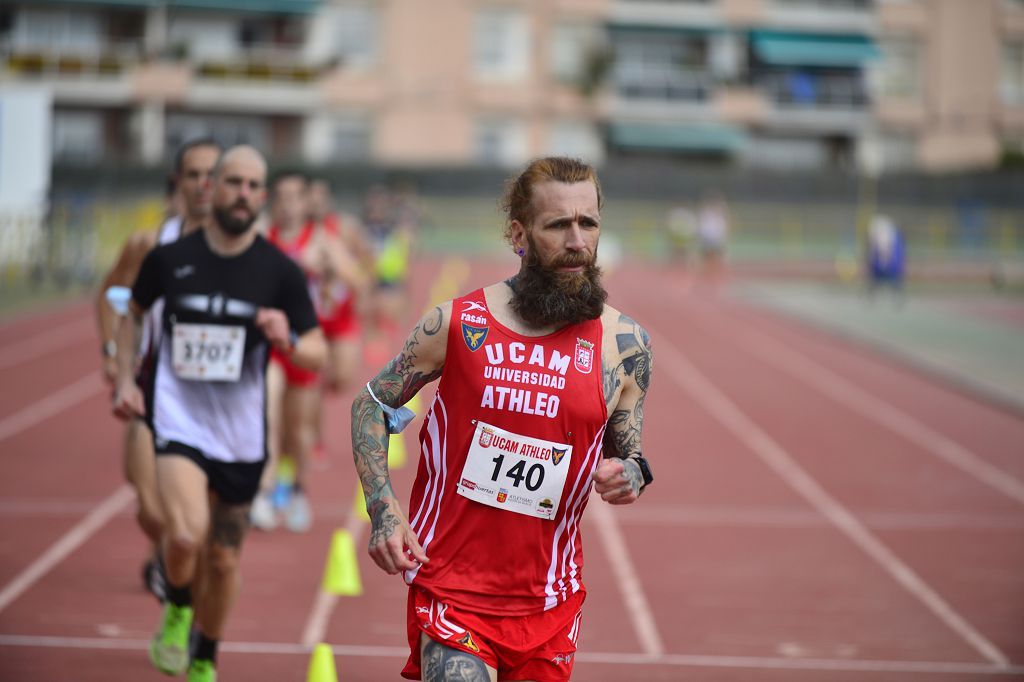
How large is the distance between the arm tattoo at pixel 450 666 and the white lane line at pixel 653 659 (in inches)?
119

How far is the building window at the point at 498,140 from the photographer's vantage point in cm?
5497

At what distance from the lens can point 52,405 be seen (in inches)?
578

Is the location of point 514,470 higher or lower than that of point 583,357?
lower

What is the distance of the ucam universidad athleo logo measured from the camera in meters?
3.96

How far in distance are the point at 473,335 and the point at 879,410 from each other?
12301mm

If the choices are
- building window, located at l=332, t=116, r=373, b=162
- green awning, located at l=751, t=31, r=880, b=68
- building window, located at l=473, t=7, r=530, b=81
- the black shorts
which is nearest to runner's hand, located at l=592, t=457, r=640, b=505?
the black shorts

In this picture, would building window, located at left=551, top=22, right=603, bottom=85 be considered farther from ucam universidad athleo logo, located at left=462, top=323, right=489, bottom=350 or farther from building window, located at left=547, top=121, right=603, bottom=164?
ucam universidad athleo logo, located at left=462, top=323, right=489, bottom=350

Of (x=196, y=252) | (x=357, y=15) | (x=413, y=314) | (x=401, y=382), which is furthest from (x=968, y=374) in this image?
(x=357, y=15)

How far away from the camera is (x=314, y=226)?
9867 millimetres

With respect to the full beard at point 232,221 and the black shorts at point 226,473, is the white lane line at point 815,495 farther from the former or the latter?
the full beard at point 232,221

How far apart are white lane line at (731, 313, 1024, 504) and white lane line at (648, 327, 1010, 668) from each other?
4.39ft

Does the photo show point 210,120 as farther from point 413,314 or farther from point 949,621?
point 949,621

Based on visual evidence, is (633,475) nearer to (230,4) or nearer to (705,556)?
(705,556)

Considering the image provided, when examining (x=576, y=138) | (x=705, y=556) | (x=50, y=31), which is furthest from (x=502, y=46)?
(x=705, y=556)
